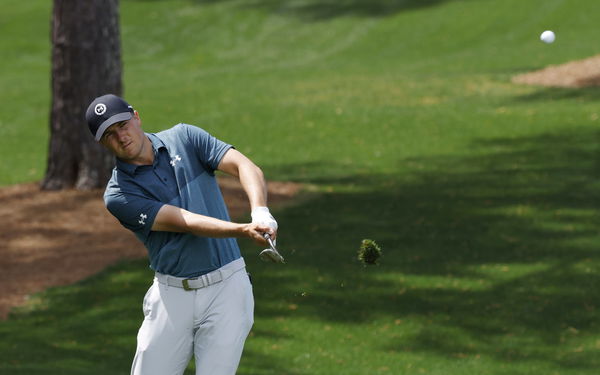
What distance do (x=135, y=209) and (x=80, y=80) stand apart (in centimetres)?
1064

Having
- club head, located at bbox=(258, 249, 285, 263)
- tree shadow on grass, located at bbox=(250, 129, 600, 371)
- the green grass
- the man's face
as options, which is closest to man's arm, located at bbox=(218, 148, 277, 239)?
club head, located at bbox=(258, 249, 285, 263)

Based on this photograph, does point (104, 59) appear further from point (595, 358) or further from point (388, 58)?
point (388, 58)

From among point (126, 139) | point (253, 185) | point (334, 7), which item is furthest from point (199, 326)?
point (334, 7)

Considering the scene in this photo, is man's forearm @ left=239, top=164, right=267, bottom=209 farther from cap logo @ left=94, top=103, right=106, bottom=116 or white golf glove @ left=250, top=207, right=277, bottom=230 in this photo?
cap logo @ left=94, top=103, right=106, bottom=116

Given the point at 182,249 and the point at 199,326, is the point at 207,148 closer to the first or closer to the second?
the point at 182,249

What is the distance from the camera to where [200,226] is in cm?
554

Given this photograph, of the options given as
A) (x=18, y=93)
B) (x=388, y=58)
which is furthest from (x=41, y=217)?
(x=388, y=58)

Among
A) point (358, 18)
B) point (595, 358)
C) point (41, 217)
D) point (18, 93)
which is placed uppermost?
point (358, 18)

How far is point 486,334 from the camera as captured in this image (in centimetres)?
1053

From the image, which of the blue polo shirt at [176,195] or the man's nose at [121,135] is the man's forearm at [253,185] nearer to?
the blue polo shirt at [176,195]

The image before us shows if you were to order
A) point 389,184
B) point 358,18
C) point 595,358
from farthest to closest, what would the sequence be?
point 358,18
point 389,184
point 595,358

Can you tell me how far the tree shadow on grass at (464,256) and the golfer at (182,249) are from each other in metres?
4.70

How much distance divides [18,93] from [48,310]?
15.7m

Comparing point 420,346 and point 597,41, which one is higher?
point 597,41
